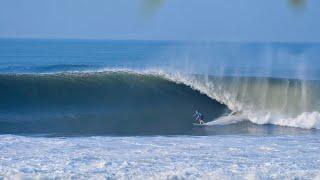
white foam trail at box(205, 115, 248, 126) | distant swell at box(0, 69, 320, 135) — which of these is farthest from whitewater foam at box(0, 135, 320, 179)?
white foam trail at box(205, 115, 248, 126)

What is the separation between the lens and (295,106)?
1661cm

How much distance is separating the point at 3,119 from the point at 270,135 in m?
7.16

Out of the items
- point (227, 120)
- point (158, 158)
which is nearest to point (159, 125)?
point (227, 120)

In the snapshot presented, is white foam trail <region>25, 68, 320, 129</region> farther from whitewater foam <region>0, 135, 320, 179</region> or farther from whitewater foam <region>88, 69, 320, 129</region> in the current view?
whitewater foam <region>0, 135, 320, 179</region>

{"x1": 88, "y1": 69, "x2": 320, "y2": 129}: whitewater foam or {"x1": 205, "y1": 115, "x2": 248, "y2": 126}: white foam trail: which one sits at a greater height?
{"x1": 88, "y1": 69, "x2": 320, "y2": 129}: whitewater foam

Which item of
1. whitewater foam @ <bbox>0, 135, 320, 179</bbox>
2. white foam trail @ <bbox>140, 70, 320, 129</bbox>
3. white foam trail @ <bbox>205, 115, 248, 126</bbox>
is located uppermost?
white foam trail @ <bbox>140, 70, 320, 129</bbox>

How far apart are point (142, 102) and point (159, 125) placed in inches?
129

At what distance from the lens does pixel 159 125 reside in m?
14.5

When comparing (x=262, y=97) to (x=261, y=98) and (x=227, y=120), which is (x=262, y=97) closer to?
(x=261, y=98)

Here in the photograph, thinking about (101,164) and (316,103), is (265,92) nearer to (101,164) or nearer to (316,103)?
(316,103)

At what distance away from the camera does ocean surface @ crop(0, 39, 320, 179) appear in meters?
7.68

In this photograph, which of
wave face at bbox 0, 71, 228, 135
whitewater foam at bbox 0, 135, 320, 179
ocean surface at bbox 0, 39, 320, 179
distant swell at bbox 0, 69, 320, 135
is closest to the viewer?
whitewater foam at bbox 0, 135, 320, 179

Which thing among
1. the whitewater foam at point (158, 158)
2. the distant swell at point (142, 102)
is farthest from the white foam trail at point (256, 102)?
the whitewater foam at point (158, 158)

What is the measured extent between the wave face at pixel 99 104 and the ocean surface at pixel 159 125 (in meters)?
0.03
